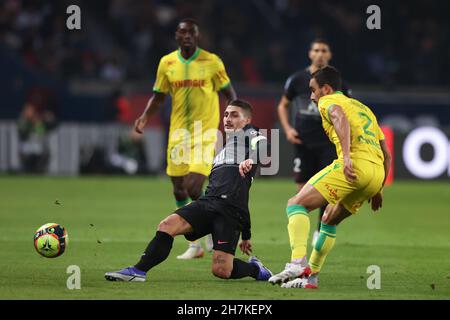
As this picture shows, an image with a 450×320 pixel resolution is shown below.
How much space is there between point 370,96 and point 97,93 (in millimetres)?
6203

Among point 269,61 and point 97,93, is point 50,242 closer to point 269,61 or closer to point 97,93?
point 97,93

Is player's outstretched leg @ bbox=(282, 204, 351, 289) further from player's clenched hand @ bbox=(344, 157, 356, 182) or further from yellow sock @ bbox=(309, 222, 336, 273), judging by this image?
player's clenched hand @ bbox=(344, 157, 356, 182)

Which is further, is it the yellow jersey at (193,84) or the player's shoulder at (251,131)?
the yellow jersey at (193,84)

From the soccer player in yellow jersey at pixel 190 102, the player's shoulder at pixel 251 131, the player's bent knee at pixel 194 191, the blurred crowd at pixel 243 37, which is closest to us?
the player's shoulder at pixel 251 131

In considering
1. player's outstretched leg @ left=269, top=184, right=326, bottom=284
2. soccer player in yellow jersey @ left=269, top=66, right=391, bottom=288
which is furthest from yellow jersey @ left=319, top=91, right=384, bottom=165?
player's outstretched leg @ left=269, top=184, right=326, bottom=284

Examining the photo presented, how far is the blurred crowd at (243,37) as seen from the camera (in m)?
24.6

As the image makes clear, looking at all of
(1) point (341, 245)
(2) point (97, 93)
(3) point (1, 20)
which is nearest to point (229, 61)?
(2) point (97, 93)

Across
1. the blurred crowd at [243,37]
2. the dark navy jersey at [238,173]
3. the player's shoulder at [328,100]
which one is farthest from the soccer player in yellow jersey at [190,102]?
the blurred crowd at [243,37]

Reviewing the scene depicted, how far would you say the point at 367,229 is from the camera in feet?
46.4

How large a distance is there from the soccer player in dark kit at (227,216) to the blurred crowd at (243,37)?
14.9 meters

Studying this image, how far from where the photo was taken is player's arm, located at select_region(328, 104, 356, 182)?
830cm

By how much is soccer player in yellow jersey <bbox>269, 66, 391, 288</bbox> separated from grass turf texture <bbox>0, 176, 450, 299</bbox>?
234 mm
